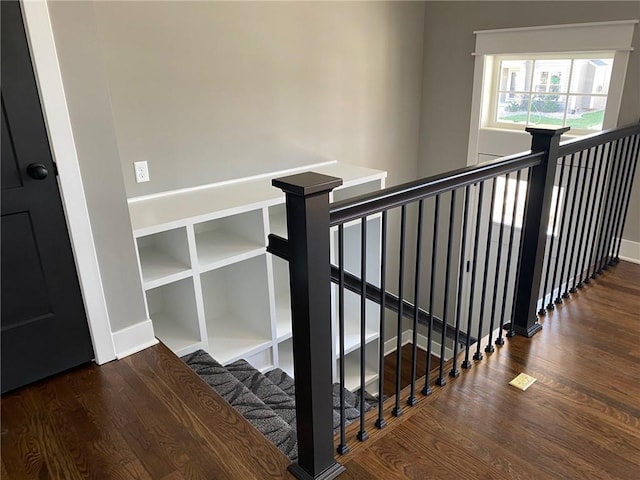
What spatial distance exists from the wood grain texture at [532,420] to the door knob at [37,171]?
1.53 metres

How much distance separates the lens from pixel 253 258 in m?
3.15

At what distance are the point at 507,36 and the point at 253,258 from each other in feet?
9.20

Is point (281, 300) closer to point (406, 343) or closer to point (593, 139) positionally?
point (406, 343)

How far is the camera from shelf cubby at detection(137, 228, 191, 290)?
2.69 m

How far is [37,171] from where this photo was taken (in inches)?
74.2

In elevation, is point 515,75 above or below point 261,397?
above

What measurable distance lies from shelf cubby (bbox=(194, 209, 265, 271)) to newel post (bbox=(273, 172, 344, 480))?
150 centimetres

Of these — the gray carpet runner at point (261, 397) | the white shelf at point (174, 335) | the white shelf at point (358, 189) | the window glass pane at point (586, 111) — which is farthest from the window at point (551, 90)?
the white shelf at point (174, 335)

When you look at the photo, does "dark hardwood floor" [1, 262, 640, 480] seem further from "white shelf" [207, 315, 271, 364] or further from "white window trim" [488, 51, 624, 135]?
"white window trim" [488, 51, 624, 135]

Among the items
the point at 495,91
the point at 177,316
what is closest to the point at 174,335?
the point at 177,316

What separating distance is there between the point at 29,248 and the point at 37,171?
0.32m

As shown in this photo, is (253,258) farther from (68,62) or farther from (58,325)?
(68,62)

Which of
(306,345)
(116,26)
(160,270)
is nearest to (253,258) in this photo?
(160,270)

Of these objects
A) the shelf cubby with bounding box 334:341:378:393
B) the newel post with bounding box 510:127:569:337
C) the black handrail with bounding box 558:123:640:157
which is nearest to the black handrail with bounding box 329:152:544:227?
the newel post with bounding box 510:127:569:337
